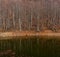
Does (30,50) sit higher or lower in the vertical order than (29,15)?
lower

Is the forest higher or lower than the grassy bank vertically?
higher

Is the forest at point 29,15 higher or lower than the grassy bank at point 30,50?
higher

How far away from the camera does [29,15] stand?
14962cm

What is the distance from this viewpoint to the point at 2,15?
151 m

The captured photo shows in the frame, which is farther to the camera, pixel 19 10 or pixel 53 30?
pixel 19 10

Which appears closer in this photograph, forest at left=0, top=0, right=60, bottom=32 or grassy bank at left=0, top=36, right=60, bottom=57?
grassy bank at left=0, top=36, right=60, bottom=57

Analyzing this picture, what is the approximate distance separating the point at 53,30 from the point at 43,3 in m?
37.8

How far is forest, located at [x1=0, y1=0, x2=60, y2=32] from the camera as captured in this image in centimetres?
13725

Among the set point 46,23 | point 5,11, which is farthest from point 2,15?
point 46,23

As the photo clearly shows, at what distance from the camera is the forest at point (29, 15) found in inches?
5404

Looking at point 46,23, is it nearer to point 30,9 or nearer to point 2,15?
point 30,9

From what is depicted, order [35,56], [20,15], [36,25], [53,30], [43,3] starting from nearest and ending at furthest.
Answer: [35,56]
[53,30]
[36,25]
[20,15]
[43,3]

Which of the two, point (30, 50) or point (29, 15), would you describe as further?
point (29, 15)

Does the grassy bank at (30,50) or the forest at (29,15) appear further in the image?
the forest at (29,15)
